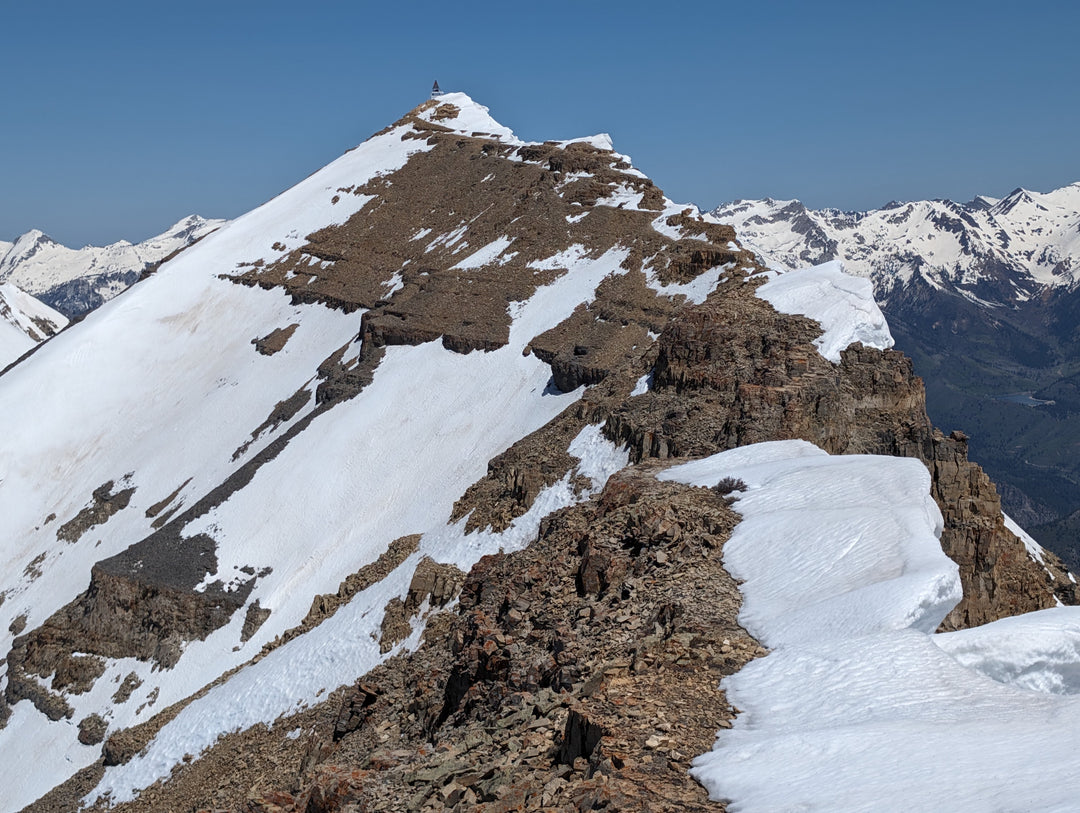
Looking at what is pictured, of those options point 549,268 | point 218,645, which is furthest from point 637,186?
point 218,645

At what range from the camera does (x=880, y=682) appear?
44.0 ft

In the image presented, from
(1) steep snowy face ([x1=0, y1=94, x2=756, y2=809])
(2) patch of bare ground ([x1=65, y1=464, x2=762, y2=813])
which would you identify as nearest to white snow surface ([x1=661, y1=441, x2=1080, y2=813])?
(2) patch of bare ground ([x1=65, y1=464, x2=762, y2=813])

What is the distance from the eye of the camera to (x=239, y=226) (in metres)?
114

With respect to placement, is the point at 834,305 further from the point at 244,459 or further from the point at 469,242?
the point at 469,242

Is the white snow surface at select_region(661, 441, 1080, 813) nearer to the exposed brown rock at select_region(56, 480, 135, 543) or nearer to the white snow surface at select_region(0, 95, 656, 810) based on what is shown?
the white snow surface at select_region(0, 95, 656, 810)

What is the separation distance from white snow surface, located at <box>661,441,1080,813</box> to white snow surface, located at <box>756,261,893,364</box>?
22.0 metres

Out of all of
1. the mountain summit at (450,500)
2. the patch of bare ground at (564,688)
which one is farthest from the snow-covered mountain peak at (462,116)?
the patch of bare ground at (564,688)

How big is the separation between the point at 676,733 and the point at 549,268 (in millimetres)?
63453

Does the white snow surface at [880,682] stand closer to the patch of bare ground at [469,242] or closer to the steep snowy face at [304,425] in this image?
the steep snowy face at [304,425]

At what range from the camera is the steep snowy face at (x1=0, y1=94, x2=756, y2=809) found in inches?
1763

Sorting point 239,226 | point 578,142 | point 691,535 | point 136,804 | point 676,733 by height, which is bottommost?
point 136,804

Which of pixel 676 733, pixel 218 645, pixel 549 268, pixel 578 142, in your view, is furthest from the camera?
pixel 578 142

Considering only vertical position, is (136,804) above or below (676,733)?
below

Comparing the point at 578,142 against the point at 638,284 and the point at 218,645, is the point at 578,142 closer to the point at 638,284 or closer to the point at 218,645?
the point at 638,284
